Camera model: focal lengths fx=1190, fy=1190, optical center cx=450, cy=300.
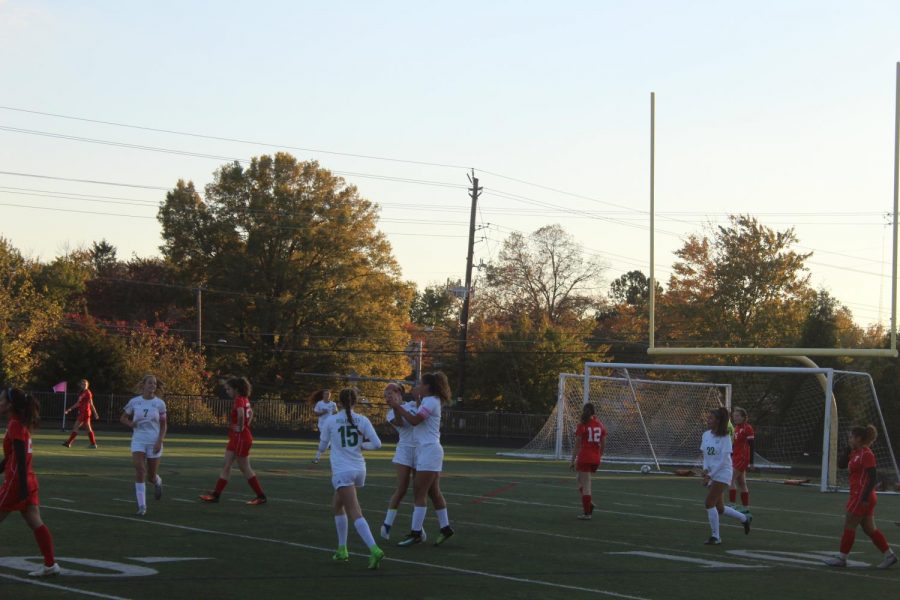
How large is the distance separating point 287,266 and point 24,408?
50178mm

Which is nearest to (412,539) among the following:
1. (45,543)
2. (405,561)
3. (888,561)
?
(405,561)

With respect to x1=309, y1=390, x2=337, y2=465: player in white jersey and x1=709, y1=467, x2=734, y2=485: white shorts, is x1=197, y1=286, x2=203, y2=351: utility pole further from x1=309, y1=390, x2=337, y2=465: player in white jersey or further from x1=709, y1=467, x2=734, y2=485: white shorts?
x1=709, y1=467, x2=734, y2=485: white shorts

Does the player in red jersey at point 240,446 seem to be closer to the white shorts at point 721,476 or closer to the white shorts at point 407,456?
the white shorts at point 407,456

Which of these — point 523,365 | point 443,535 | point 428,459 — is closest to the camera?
point 428,459

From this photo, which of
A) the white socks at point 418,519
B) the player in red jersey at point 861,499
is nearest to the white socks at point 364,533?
the white socks at point 418,519

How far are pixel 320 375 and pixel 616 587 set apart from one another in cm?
4955

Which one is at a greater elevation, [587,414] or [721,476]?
[587,414]

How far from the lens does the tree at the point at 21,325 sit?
52.4m

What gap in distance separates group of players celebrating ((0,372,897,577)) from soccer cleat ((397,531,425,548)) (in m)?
0.01

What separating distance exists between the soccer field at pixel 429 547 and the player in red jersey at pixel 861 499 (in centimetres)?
31

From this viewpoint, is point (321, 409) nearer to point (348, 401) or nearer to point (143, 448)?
point (143, 448)

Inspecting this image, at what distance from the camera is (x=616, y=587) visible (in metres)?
10.7

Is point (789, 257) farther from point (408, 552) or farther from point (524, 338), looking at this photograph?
point (408, 552)

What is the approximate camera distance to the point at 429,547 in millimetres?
13062
